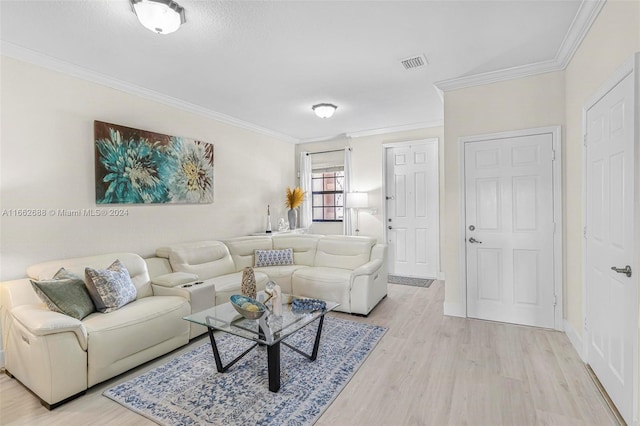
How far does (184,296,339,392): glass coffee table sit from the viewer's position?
7.04 ft

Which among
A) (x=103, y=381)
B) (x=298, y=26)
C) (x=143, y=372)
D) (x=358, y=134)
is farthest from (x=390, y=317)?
(x=358, y=134)

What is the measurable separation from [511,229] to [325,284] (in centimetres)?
215

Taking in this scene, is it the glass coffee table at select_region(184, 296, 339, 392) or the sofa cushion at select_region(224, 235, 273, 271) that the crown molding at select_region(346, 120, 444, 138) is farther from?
the glass coffee table at select_region(184, 296, 339, 392)

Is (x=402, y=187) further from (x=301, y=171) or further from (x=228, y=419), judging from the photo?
(x=228, y=419)

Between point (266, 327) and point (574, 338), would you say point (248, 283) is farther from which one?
point (574, 338)

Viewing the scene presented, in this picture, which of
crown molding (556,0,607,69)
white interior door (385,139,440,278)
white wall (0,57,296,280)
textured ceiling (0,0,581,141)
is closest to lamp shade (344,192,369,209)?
white interior door (385,139,440,278)

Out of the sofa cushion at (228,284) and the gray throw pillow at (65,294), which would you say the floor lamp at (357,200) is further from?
the gray throw pillow at (65,294)

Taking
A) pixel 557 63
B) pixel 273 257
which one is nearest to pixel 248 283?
pixel 273 257

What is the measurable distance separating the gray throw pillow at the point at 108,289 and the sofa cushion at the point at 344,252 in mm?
2470

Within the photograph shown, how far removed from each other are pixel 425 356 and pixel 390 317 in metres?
0.94

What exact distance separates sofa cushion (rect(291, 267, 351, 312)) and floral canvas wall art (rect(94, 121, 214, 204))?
1731 millimetres

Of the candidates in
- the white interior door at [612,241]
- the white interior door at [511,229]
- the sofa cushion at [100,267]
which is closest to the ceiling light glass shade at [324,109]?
the white interior door at [511,229]

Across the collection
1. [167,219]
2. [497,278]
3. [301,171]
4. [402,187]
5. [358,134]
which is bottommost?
[497,278]

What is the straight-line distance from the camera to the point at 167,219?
12.8ft
